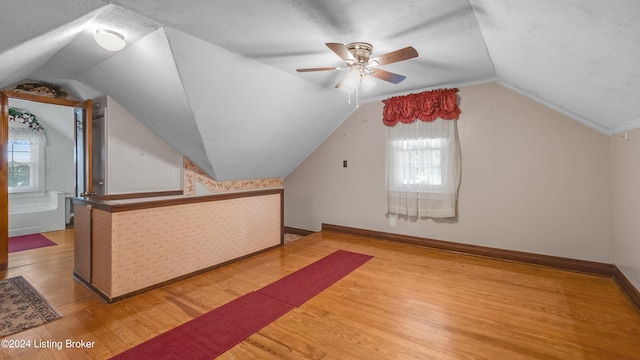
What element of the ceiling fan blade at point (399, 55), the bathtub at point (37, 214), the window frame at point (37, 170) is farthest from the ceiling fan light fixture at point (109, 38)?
the window frame at point (37, 170)

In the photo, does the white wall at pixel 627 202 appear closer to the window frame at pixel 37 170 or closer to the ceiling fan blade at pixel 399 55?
the ceiling fan blade at pixel 399 55

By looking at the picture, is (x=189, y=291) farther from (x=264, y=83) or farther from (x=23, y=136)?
(x=23, y=136)

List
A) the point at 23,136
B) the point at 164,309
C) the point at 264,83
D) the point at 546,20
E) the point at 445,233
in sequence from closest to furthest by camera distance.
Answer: the point at 546,20 → the point at 164,309 → the point at 264,83 → the point at 445,233 → the point at 23,136

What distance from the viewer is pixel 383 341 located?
1.96 meters

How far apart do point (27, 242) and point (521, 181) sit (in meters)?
7.48

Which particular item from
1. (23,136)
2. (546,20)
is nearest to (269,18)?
(546,20)

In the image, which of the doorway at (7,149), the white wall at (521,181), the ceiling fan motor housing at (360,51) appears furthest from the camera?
the doorway at (7,149)

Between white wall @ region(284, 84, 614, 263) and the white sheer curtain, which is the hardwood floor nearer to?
white wall @ region(284, 84, 614, 263)

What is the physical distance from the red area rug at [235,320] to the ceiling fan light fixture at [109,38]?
2.30m

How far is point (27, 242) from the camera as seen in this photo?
4504mm

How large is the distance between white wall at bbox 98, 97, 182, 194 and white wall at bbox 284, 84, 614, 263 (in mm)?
3062

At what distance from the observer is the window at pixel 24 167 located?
5.41m

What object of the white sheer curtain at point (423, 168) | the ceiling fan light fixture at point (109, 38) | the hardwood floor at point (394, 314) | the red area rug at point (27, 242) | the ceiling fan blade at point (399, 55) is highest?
the ceiling fan light fixture at point (109, 38)

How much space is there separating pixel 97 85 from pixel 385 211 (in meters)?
4.26
